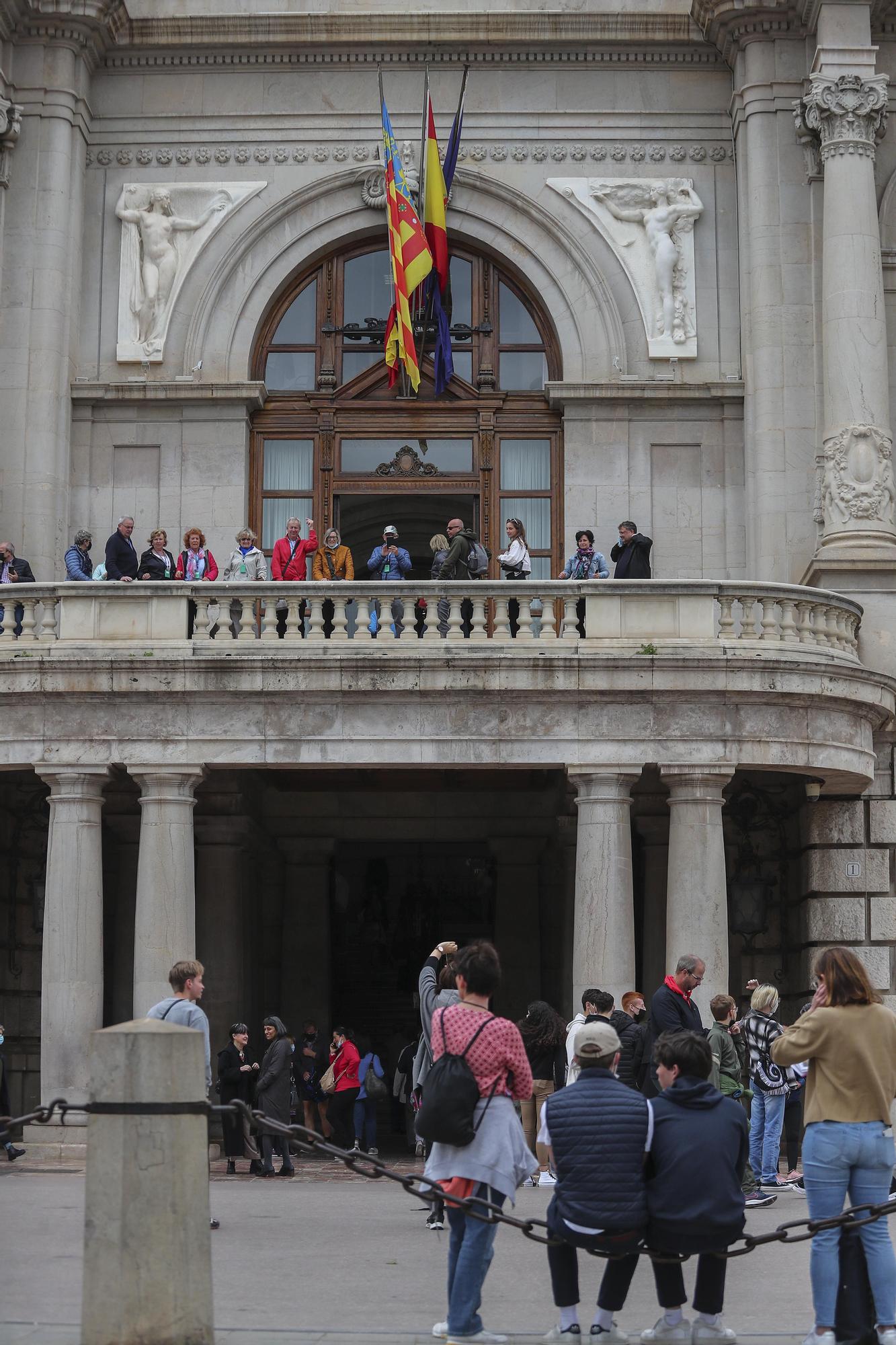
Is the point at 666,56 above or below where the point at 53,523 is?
above

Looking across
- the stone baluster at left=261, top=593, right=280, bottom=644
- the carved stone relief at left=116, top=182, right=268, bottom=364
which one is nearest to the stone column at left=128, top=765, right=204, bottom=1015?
the stone baluster at left=261, top=593, right=280, bottom=644

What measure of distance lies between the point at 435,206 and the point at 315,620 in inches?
339

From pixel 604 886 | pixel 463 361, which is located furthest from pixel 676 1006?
pixel 463 361

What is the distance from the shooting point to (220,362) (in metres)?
28.8

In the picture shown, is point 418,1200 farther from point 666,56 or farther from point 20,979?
point 666,56

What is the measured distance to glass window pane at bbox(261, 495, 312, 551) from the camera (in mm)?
28906

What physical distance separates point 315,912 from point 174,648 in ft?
27.8

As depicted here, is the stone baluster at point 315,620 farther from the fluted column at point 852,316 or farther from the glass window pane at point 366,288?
the glass window pane at point 366,288

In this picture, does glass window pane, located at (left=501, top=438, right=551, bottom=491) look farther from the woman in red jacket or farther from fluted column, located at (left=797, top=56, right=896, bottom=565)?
the woman in red jacket

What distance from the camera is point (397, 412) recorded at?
29.2 metres

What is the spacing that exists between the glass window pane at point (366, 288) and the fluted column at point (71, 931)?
10.1 m

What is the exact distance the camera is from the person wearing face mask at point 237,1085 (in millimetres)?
21641

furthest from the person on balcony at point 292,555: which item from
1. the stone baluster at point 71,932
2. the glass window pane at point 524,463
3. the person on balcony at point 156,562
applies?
the glass window pane at point 524,463

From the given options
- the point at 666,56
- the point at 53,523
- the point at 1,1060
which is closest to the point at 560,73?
the point at 666,56
